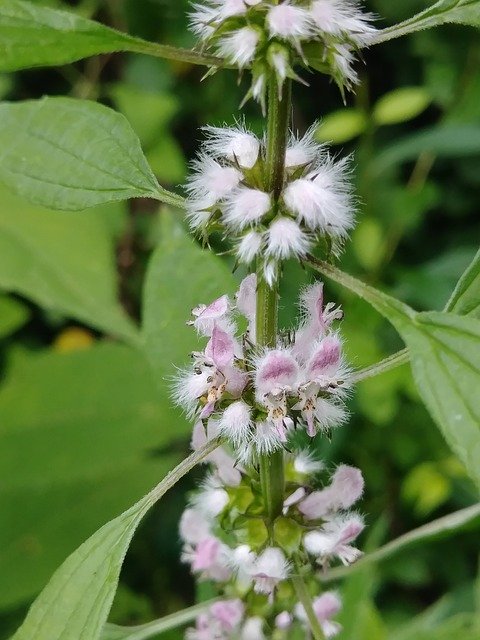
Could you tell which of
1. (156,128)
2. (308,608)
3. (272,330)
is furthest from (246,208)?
(156,128)

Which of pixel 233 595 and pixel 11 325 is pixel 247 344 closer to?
pixel 233 595

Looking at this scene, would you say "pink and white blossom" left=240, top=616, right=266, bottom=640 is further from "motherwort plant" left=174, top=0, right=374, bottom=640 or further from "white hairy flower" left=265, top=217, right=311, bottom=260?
"white hairy flower" left=265, top=217, right=311, bottom=260

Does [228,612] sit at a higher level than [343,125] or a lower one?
lower

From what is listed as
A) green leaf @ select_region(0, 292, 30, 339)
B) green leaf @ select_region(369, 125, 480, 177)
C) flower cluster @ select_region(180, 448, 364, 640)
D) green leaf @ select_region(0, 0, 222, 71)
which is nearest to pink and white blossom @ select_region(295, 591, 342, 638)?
flower cluster @ select_region(180, 448, 364, 640)

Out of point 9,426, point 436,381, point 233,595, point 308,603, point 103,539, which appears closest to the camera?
point 436,381

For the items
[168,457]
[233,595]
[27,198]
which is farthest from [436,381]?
[168,457]

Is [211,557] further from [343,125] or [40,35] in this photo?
[343,125]
